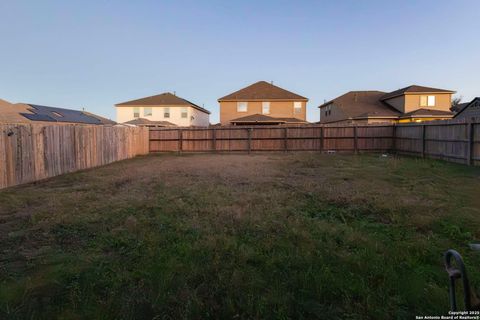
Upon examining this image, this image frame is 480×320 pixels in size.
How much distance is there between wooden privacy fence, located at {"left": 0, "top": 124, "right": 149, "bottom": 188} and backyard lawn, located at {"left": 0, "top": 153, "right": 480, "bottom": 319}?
221cm

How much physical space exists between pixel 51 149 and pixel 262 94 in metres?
25.8

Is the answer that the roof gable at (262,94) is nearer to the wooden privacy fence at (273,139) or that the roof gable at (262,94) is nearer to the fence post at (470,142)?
the wooden privacy fence at (273,139)

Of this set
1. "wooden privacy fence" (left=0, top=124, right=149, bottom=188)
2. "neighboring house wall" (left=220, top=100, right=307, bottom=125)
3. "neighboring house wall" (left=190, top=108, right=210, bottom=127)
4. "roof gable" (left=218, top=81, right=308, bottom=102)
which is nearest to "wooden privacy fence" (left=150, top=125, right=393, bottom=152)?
"wooden privacy fence" (left=0, top=124, right=149, bottom=188)

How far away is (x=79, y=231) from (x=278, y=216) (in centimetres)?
304

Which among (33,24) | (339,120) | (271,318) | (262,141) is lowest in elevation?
(271,318)

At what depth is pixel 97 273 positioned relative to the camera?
2889 millimetres

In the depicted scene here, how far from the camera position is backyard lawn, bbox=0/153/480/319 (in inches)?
93.0

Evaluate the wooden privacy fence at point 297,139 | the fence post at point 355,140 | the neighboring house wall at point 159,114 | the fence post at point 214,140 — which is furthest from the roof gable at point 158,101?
the fence post at point 355,140

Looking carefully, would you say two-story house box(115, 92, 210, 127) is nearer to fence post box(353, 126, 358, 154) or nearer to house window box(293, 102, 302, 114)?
house window box(293, 102, 302, 114)

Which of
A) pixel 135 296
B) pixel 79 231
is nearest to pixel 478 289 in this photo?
pixel 135 296

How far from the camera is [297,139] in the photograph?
59.3 ft

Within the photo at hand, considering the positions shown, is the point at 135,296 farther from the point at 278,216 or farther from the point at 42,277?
the point at 278,216

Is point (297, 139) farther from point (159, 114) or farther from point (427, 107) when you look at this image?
point (159, 114)

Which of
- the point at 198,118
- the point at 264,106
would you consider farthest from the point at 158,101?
the point at 264,106
